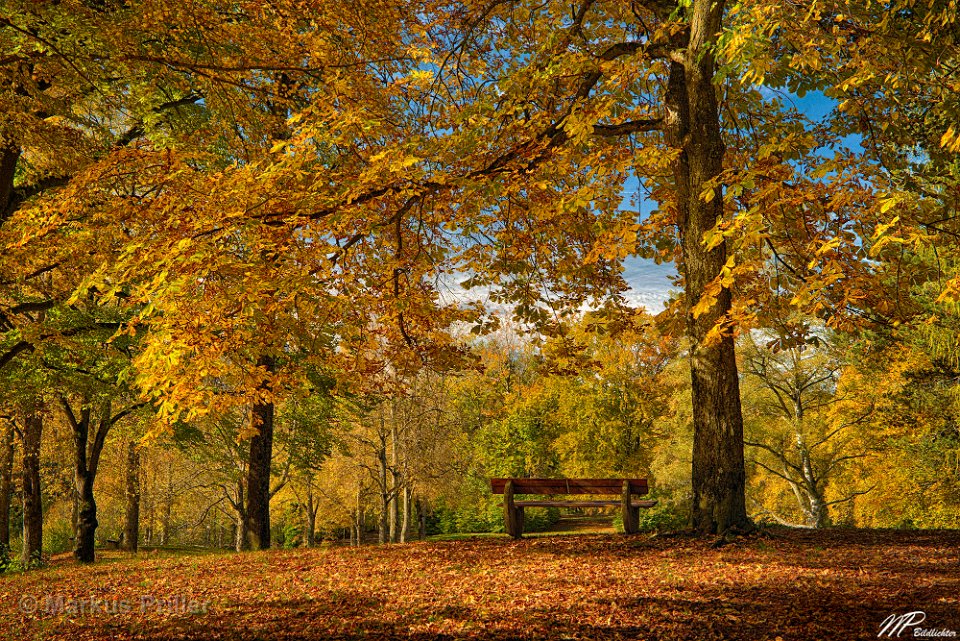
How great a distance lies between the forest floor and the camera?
12.9 feet

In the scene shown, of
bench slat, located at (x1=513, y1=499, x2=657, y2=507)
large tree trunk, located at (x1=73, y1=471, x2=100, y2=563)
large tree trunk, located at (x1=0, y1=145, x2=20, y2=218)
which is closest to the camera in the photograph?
large tree trunk, located at (x1=0, y1=145, x2=20, y2=218)

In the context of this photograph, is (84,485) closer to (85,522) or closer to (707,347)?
(85,522)

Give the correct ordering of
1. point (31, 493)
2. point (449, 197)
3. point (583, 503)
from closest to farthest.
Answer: point (449, 197)
point (583, 503)
point (31, 493)

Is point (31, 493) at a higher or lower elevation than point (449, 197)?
lower

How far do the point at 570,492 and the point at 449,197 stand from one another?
546 cm

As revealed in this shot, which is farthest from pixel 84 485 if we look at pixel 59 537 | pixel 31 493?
pixel 59 537

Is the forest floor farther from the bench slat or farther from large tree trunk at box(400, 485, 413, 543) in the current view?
large tree trunk at box(400, 485, 413, 543)

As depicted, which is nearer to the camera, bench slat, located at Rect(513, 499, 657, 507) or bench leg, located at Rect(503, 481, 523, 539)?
bench slat, located at Rect(513, 499, 657, 507)

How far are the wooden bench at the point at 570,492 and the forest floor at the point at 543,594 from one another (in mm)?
1181

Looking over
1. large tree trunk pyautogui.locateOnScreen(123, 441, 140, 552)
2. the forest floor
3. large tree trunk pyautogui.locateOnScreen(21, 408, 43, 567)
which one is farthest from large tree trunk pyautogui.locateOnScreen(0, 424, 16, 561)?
the forest floor

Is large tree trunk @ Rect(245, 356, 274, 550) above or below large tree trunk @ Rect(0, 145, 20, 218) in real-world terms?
below

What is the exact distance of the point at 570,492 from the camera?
9.70 metres

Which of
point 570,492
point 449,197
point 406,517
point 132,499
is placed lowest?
point 406,517

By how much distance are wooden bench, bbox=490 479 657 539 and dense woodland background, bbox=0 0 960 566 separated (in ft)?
4.96
